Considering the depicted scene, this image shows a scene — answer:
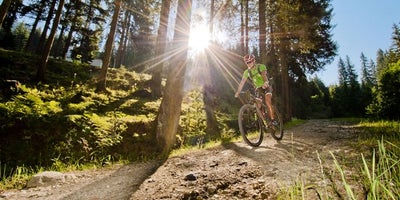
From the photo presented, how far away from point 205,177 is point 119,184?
69.7 inches

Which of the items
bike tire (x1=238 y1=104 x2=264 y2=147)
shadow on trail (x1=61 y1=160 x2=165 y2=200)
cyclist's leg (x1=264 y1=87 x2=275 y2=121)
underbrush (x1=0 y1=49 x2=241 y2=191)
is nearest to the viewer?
shadow on trail (x1=61 y1=160 x2=165 y2=200)

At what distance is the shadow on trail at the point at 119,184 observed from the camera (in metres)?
5.15

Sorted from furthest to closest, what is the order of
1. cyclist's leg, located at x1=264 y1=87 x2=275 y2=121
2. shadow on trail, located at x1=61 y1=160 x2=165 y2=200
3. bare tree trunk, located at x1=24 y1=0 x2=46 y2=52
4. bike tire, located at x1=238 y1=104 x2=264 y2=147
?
bare tree trunk, located at x1=24 y1=0 x2=46 y2=52
cyclist's leg, located at x1=264 y1=87 x2=275 y2=121
bike tire, located at x1=238 y1=104 x2=264 y2=147
shadow on trail, located at x1=61 y1=160 x2=165 y2=200

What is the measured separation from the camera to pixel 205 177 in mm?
5191

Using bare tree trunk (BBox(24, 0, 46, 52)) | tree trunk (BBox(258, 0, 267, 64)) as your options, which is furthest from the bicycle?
bare tree trunk (BBox(24, 0, 46, 52))

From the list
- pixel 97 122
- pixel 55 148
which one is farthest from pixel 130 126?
pixel 55 148

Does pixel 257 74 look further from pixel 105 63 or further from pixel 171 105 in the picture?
pixel 105 63

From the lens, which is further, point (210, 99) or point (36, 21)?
point (36, 21)

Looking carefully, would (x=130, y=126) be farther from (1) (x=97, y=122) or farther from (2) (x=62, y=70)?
(2) (x=62, y=70)

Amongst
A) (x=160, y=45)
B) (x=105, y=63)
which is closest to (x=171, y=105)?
(x=160, y=45)

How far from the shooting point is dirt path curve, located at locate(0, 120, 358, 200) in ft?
14.6

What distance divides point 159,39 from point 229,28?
7708 millimetres

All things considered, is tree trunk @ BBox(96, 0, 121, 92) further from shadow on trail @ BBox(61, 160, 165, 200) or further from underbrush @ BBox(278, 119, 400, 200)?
underbrush @ BBox(278, 119, 400, 200)

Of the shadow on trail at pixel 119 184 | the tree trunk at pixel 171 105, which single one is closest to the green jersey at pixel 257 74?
the tree trunk at pixel 171 105
